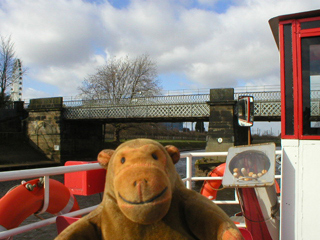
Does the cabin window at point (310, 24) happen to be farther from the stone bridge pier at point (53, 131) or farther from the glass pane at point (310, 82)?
the stone bridge pier at point (53, 131)

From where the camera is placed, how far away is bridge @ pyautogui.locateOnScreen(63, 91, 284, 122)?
21.5m

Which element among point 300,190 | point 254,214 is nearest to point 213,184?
point 254,214

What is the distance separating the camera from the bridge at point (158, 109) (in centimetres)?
2153

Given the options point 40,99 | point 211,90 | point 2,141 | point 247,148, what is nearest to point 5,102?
point 40,99

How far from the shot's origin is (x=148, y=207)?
5.18 ft

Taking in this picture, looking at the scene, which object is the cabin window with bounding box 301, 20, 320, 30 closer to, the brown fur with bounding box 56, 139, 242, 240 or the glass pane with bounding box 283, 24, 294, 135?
the glass pane with bounding box 283, 24, 294, 135

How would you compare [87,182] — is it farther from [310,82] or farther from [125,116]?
[125,116]

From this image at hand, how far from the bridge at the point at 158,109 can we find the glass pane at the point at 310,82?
19413 millimetres

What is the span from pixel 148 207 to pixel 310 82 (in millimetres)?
2048

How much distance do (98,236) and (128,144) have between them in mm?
622

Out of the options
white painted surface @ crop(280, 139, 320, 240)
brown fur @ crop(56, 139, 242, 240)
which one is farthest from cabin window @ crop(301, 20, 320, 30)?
brown fur @ crop(56, 139, 242, 240)

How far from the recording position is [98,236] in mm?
1894

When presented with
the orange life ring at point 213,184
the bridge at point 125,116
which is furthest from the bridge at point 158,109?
the orange life ring at point 213,184

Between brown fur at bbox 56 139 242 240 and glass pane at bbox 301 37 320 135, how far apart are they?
145cm
